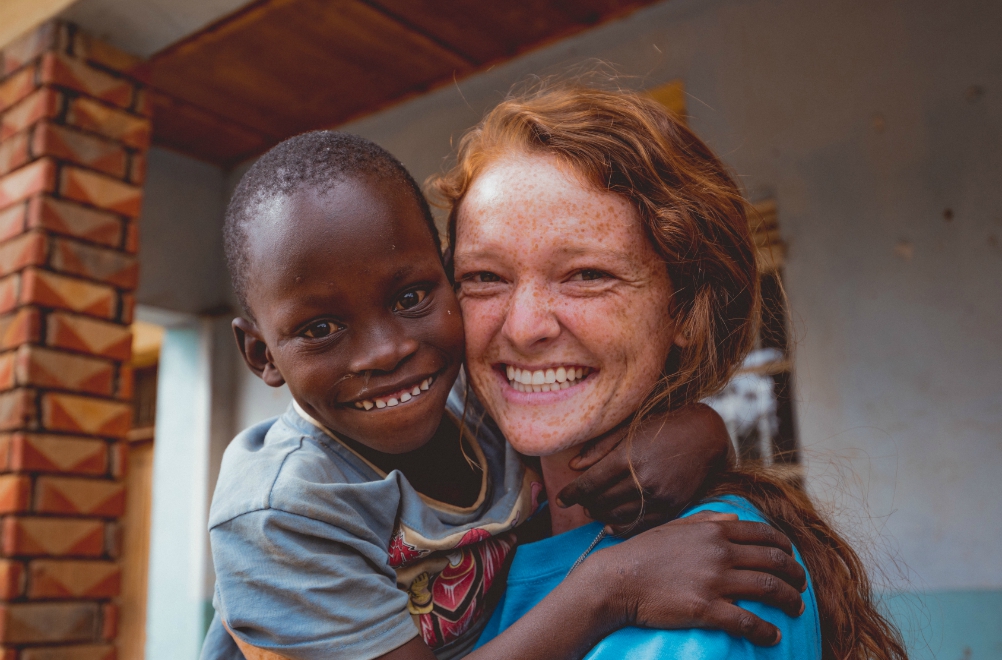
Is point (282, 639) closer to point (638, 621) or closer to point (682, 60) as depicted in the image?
point (638, 621)

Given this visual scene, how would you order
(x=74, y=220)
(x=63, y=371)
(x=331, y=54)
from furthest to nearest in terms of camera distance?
(x=331, y=54), (x=74, y=220), (x=63, y=371)

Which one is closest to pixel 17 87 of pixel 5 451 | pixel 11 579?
pixel 5 451

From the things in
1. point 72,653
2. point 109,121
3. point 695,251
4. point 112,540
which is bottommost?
point 72,653

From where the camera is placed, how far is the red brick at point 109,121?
333 cm

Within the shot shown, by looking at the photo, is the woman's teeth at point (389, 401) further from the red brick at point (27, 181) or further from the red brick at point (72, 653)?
the red brick at point (27, 181)

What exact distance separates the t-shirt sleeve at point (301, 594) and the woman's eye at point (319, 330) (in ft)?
1.10

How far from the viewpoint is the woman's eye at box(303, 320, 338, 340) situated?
154 centimetres

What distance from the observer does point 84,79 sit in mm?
3393

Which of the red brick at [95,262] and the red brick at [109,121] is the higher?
the red brick at [109,121]

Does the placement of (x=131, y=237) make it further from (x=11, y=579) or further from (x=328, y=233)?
(x=328, y=233)

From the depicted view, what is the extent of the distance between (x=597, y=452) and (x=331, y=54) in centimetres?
403

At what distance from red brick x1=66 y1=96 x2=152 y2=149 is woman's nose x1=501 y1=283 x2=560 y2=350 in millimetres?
2513

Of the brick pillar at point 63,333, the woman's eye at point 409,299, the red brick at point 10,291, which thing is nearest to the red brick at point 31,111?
the brick pillar at point 63,333

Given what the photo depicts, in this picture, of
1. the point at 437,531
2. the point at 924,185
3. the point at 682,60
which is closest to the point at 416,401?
the point at 437,531
